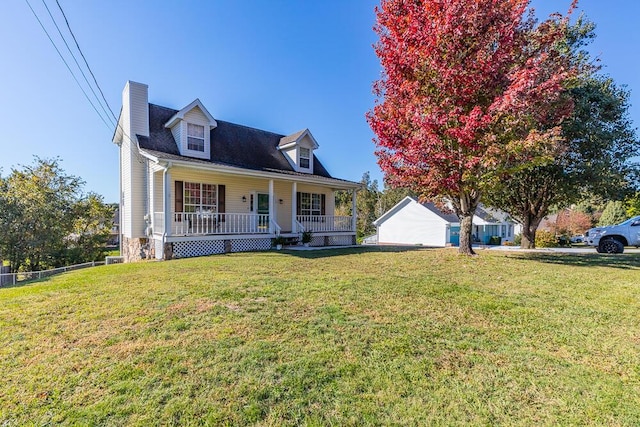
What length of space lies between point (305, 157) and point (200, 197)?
6.55m

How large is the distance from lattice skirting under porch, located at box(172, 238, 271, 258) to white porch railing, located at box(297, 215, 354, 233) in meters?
2.84

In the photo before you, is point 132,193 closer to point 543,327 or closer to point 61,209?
point 61,209

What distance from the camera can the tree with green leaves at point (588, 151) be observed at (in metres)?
12.9

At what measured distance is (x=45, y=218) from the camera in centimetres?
1714

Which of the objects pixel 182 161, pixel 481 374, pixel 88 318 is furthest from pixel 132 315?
pixel 182 161

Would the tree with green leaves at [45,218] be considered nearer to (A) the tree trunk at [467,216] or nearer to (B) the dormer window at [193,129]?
(B) the dormer window at [193,129]

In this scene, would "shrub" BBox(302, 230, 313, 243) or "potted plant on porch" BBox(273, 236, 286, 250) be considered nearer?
"potted plant on porch" BBox(273, 236, 286, 250)

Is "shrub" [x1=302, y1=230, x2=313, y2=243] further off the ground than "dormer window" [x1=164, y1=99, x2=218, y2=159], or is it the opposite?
"dormer window" [x1=164, y1=99, x2=218, y2=159]

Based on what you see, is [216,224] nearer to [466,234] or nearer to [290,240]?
[290,240]

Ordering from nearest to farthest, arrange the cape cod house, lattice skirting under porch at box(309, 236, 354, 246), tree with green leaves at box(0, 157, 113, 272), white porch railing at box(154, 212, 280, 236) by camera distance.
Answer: the cape cod house → white porch railing at box(154, 212, 280, 236) → lattice skirting under porch at box(309, 236, 354, 246) → tree with green leaves at box(0, 157, 113, 272)

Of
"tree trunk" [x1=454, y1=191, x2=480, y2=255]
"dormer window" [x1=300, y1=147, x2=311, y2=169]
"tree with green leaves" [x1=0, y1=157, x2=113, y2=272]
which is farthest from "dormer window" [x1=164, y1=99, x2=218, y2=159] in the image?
"tree trunk" [x1=454, y1=191, x2=480, y2=255]

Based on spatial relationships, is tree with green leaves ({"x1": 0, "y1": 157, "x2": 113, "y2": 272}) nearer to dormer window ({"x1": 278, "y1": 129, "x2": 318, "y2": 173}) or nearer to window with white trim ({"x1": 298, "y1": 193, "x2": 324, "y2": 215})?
dormer window ({"x1": 278, "y1": 129, "x2": 318, "y2": 173})

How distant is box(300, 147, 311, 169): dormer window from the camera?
1742 centimetres

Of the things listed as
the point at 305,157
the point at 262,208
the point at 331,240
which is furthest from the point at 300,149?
the point at 331,240
